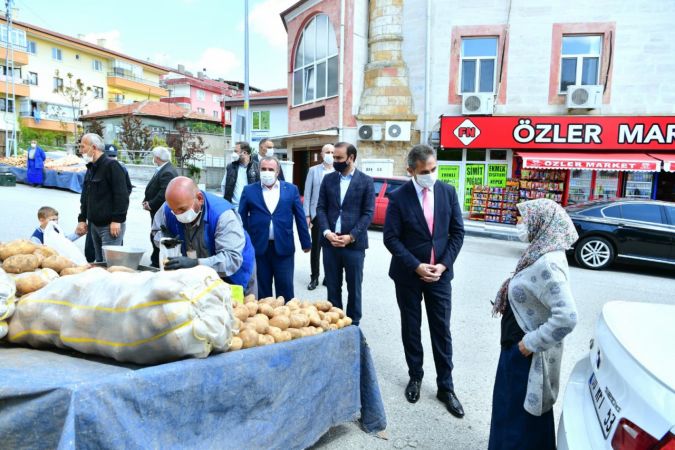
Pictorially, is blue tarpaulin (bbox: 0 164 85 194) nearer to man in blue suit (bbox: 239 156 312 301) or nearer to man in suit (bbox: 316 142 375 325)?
man in blue suit (bbox: 239 156 312 301)

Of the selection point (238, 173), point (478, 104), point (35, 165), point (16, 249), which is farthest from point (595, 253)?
point (35, 165)

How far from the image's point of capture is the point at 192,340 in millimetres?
2143

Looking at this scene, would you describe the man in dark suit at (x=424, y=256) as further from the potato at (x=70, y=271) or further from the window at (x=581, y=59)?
the window at (x=581, y=59)

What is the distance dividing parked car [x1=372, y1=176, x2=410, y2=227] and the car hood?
11.0 metres

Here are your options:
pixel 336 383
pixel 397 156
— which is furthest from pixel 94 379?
pixel 397 156

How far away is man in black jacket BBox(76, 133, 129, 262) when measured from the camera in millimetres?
5852

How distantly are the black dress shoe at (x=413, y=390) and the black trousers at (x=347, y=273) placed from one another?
3.64 ft

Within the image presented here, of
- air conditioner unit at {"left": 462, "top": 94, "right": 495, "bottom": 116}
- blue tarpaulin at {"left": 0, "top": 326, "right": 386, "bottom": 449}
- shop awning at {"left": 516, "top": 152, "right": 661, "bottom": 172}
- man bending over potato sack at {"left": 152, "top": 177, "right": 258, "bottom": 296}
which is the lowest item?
blue tarpaulin at {"left": 0, "top": 326, "right": 386, "bottom": 449}

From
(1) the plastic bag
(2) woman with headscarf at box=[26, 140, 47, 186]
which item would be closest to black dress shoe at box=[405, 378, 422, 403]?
(1) the plastic bag

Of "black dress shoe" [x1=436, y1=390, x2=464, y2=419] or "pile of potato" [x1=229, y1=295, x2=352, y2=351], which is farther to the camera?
"black dress shoe" [x1=436, y1=390, x2=464, y2=419]

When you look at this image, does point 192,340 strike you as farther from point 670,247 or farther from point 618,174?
point 618,174

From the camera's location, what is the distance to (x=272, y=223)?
486 cm

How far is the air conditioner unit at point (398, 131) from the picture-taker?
17703 millimetres

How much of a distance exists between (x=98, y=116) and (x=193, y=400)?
51338mm
